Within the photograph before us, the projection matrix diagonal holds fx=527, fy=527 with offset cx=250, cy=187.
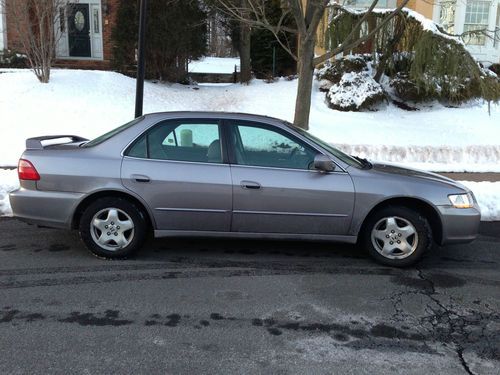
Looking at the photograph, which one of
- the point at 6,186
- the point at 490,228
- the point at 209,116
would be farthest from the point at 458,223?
the point at 6,186

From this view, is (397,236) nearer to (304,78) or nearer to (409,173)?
(409,173)

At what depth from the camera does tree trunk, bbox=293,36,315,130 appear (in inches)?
429

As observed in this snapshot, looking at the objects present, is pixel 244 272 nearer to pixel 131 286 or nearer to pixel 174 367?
pixel 131 286

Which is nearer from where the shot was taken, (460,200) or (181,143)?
(460,200)

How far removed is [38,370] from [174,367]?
2.70 feet

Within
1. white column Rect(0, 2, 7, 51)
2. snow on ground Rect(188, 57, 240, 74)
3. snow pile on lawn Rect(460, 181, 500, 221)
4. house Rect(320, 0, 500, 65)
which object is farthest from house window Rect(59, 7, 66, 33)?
snow pile on lawn Rect(460, 181, 500, 221)

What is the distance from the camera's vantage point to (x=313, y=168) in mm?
5082

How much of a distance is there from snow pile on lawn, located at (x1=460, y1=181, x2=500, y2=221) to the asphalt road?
1.71m

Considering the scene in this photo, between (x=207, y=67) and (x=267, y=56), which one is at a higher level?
(x=267, y=56)

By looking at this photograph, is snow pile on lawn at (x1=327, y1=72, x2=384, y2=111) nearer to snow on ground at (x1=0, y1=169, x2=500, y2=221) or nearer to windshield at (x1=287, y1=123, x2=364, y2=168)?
snow on ground at (x1=0, y1=169, x2=500, y2=221)

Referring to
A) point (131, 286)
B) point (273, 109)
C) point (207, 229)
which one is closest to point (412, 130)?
point (273, 109)

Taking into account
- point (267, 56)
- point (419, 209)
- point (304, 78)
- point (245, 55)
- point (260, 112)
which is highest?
point (267, 56)

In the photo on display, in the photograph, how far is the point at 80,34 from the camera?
65.7 feet

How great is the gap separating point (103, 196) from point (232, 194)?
49.9 inches
